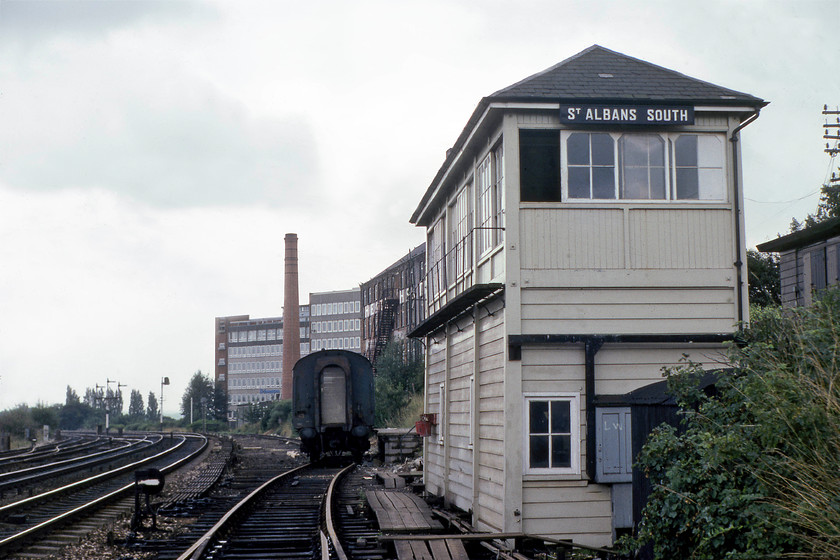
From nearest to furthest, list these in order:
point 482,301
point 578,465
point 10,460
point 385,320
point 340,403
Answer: point 578,465
point 482,301
point 340,403
point 10,460
point 385,320

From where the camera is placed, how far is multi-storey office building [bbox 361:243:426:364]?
57.3 meters

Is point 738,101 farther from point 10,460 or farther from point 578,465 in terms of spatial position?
point 10,460

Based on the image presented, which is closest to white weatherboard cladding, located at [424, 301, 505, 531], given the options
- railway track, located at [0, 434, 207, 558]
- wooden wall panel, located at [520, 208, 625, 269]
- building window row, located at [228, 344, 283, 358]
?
wooden wall panel, located at [520, 208, 625, 269]

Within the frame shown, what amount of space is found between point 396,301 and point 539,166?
53654 millimetres

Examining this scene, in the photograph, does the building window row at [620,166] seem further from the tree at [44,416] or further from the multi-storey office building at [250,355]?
the multi-storey office building at [250,355]

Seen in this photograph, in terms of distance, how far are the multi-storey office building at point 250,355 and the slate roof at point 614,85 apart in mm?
99103

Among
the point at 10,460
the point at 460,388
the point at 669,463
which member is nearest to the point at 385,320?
the point at 10,460

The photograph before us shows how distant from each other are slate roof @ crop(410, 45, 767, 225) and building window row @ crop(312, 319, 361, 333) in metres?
89.5

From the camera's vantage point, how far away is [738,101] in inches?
428

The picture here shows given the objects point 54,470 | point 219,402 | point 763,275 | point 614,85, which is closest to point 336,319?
point 219,402

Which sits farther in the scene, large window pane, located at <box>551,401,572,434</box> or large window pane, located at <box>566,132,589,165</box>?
large window pane, located at <box>566,132,589,165</box>

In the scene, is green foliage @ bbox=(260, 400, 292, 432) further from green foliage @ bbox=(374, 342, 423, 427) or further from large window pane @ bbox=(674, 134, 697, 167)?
large window pane @ bbox=(674, 134, 697, 167)

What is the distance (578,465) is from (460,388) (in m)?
3.91

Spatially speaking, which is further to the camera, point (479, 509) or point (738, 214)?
point (479, 509)
